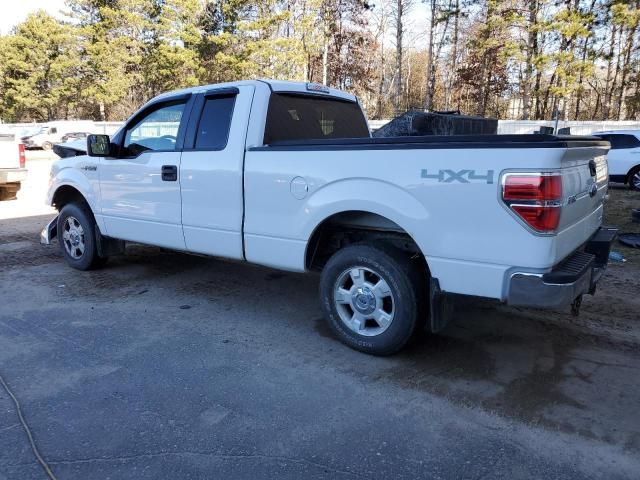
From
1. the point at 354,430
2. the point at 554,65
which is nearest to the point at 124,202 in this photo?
the point at 354,430

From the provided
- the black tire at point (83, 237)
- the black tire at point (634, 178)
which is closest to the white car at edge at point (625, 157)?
the black tire at point (634, 178)

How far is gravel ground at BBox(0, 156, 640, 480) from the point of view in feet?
8.91

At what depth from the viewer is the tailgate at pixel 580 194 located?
320 cm

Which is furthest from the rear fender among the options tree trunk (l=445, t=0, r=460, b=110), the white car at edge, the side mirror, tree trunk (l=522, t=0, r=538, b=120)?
tree trunk (l=445, t=0, r=460, b=110)

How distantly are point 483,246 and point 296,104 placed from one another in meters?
2.42

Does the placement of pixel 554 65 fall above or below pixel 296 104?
above

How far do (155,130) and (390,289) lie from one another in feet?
10.1

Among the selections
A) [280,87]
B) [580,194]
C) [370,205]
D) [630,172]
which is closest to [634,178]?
[630,172]

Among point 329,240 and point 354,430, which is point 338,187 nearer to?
point 329,240

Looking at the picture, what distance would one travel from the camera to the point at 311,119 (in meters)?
5.04

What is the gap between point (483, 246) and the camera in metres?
3.27

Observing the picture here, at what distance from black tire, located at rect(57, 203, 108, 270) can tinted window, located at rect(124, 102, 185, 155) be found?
42.9 inches

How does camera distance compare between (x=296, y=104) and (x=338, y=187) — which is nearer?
(x=338, y=187)

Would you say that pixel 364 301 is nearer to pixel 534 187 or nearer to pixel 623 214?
pixel 534 187
